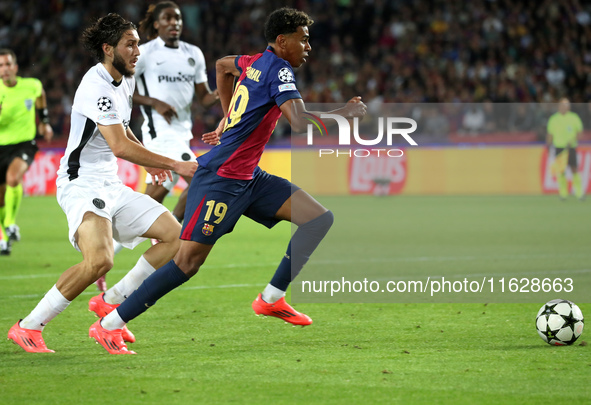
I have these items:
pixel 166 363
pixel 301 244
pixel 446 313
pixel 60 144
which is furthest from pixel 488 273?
pixel 60 144

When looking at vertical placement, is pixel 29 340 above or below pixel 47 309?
below

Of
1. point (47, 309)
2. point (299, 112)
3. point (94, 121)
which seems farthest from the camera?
point (94, 121)

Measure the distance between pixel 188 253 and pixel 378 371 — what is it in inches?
55.8

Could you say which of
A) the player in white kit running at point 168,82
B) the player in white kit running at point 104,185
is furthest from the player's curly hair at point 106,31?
the player in white kit running at point 168,82

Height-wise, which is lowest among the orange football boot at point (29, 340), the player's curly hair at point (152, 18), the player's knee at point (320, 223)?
the orange football boot at point (29, 340)

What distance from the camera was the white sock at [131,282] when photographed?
5.98 m

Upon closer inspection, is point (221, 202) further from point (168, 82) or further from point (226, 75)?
point (168, 82)

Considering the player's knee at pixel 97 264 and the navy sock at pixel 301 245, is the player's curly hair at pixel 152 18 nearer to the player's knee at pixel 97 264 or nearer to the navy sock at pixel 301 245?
the navy sock at pixel 301 245

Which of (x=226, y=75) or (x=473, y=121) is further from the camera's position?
(x=473, y=121)

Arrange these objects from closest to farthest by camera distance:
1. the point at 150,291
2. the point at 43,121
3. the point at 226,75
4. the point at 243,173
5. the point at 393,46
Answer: the point at 150,291 → the point at 243,173 → the point at 226,75 → the point at 43,121 → the point at 393,46

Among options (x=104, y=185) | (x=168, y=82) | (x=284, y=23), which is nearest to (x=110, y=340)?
→ (x=104, y=185)

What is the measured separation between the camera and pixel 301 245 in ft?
20.5

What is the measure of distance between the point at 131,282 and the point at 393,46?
21812mm

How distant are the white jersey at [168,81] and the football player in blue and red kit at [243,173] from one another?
9.89 feet
